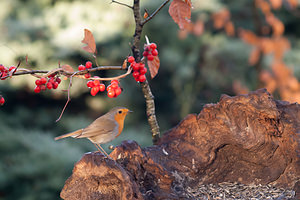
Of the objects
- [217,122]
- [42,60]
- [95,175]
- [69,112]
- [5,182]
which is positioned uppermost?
[217,122]

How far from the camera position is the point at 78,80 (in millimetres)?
3037

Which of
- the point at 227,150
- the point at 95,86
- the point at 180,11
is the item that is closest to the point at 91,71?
the point at 95,86

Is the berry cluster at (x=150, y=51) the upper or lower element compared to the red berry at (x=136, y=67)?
upper

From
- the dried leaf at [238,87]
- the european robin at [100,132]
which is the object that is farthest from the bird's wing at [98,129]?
the dried leaf at [238,87]

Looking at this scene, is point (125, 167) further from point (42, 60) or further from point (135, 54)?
point (42, 60)

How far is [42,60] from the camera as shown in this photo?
10.3ft

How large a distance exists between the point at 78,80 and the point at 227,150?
1963 mm

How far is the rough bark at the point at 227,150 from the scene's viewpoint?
1109 mm

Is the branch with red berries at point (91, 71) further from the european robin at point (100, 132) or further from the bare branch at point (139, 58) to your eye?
the european robin at point (100, 132)

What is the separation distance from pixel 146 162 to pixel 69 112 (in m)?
2.80

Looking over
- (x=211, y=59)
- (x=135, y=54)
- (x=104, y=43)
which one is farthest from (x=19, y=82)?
(x=135, y=54)

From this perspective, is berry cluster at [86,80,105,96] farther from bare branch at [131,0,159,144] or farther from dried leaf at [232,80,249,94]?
dried leaf at [232,80,249,94]

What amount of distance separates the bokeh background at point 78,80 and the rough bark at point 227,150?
1.23m

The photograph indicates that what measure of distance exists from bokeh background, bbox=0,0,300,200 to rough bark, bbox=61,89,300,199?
123cm
